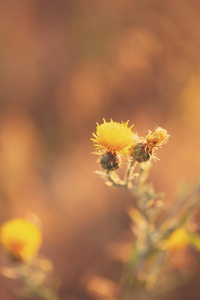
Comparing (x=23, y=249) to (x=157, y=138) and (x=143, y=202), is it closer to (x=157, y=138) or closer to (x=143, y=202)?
(x=143, y=202)

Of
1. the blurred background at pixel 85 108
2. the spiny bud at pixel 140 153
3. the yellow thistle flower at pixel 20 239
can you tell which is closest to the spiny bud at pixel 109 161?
the spiny bud at pixel 140 153

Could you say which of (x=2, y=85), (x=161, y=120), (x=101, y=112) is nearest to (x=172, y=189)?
(x=161, y=120)

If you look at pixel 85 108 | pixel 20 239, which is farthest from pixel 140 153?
pixel 85 108

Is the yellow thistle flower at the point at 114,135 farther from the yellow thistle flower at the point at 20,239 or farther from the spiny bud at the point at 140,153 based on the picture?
the yellow thistle flower at the point at 20,239

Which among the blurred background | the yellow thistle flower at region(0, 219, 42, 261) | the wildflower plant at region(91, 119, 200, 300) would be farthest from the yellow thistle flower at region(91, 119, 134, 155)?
the blurred background

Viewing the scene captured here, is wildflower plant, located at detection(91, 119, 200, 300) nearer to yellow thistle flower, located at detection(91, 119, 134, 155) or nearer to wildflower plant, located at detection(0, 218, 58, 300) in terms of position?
yellow thistle flower, located at detection(91, 119, 134, 155)

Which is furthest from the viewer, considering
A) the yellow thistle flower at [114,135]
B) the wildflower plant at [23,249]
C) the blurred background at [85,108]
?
the blurred background at [85,108]
